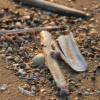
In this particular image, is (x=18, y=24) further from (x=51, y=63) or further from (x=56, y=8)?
(x=51, y=63)

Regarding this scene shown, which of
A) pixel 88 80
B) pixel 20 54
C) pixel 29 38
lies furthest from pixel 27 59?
pixel 88 80

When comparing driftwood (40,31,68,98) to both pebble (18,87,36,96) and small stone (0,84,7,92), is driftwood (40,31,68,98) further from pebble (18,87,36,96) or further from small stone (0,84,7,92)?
small stone (0,84,7,92)

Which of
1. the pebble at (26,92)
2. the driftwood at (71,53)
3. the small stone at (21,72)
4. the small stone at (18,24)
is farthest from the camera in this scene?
the small stone at (18,24)

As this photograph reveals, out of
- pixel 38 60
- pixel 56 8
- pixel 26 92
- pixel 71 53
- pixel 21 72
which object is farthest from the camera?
pixel 56 8

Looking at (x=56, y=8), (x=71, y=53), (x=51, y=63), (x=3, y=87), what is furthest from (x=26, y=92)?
(x=56, y=8)

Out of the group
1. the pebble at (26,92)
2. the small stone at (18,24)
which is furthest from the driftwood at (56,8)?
the pebble at (26,92)

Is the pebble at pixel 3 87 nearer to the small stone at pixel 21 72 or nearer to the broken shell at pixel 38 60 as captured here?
the small stone at pixel 21 72

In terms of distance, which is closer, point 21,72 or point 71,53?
point 21,72

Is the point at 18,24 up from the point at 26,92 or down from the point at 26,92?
up
